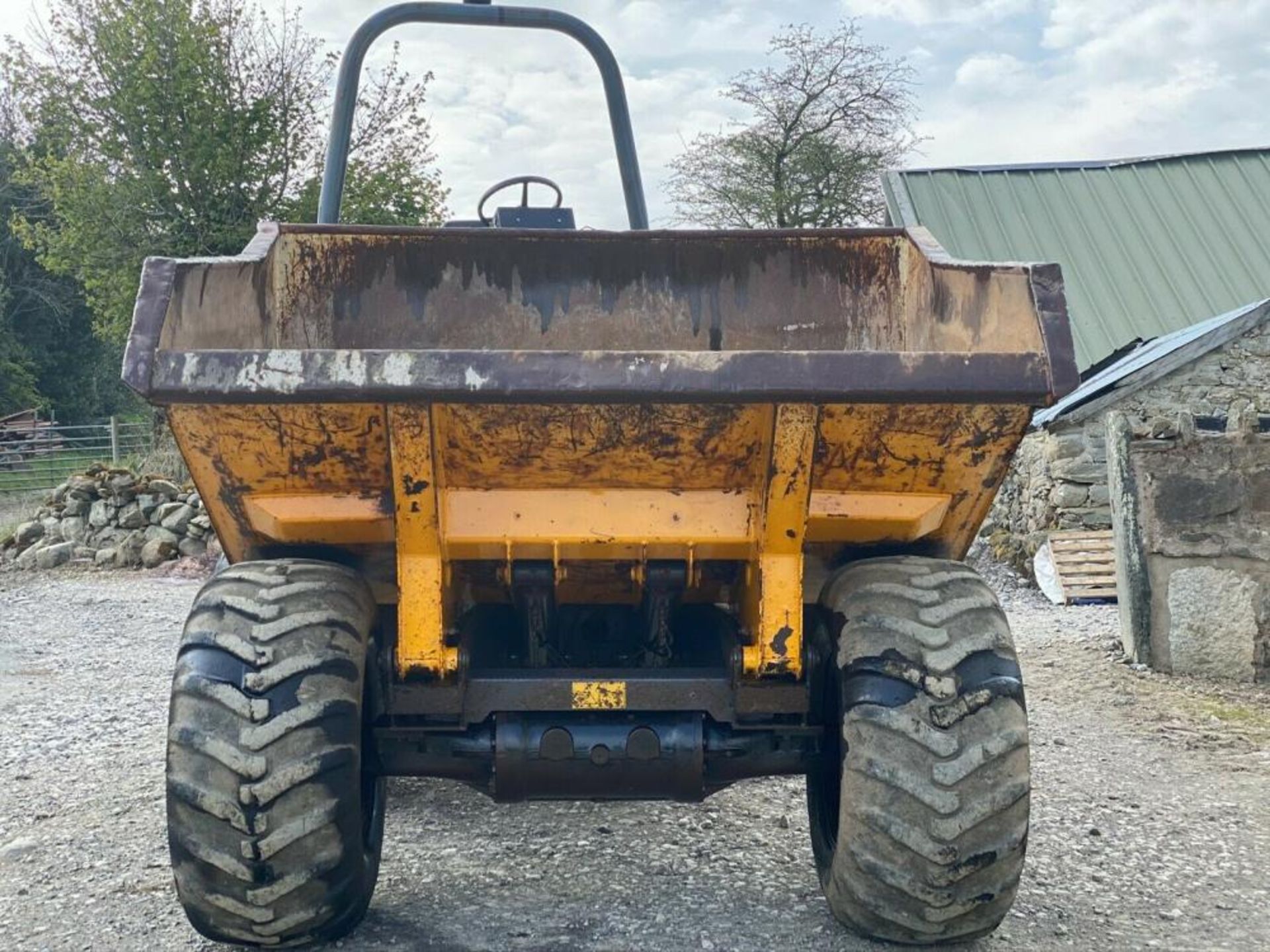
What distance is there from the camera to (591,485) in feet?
9.83

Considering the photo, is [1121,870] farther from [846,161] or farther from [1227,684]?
[846,161]

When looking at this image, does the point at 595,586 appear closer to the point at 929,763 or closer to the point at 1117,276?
the point at 929,763

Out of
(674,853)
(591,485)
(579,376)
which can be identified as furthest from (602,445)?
(674,853)

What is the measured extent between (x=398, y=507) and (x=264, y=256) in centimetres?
A: 98

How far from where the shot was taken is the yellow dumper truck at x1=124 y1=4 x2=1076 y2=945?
8.66 feet

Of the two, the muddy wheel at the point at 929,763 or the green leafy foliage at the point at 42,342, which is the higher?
the green leafy foliage at the point at 42,342

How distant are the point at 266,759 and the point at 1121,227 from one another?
47.3 ft

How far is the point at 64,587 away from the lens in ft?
41.3

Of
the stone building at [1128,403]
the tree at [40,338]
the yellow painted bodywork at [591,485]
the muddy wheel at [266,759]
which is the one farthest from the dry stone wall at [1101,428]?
the tree at [40,338]

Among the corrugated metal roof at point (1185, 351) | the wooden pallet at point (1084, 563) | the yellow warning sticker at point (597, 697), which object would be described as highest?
the corrugated metal roof at point (1185, 351)

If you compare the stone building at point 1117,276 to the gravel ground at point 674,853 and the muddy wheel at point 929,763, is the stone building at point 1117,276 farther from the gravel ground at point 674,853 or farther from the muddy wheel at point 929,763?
the muddy wheel at point 929,763

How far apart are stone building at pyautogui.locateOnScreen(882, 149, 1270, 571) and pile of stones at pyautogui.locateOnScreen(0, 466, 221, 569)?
8770mm

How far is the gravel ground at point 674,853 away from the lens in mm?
3285

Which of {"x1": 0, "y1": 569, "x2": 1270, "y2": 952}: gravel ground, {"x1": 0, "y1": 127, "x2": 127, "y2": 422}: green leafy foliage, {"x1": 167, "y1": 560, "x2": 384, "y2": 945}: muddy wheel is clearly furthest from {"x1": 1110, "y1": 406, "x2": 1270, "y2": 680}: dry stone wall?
{"x1": 0, "y1": 127, "x2": 127, "y2": 422}: green leafy foliage
